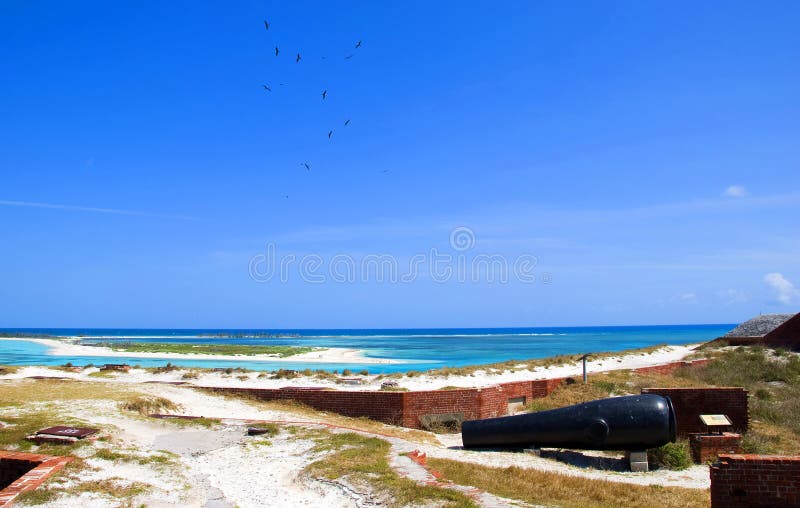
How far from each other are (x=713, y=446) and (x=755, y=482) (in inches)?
190

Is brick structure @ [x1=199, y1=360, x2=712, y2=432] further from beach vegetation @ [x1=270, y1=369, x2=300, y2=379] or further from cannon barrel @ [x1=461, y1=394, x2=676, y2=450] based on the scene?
beach vegetation @ [x1=270, y1=369, x2=300, y2=379]

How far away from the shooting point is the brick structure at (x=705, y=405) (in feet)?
43.2

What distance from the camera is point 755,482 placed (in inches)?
277

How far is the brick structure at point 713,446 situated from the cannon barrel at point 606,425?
4.11 ft

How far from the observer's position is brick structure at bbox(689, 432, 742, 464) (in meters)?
11.4

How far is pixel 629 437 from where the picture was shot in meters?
10.5

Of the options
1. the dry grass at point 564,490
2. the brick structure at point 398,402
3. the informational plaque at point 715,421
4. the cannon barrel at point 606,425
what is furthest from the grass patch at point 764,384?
the brick structure at point 398,402

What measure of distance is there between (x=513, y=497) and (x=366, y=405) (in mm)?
7589

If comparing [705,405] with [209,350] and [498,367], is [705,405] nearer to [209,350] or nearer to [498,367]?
[498,367]

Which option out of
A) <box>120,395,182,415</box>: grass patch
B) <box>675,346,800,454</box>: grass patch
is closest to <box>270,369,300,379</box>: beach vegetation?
<box>120,395,182,415</box>: grass patch

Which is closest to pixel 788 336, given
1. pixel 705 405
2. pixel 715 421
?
pixel 705 405

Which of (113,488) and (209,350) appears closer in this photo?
(113,488)

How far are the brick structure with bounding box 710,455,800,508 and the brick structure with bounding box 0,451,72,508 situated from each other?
801 cm

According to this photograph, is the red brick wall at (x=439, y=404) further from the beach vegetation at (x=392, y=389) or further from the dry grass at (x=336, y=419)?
the beach vegetation at (x=392, y=389)
